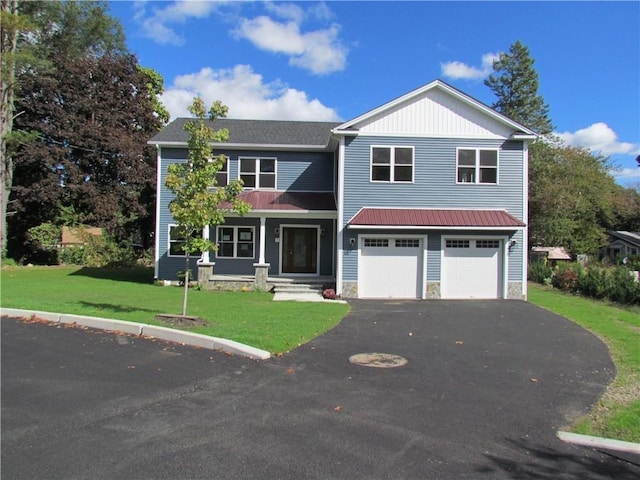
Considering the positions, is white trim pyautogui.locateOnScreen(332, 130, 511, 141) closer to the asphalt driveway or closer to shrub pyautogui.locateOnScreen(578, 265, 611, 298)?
shrub pyautogui.locateOnScreen(578, 265, 611, 298)

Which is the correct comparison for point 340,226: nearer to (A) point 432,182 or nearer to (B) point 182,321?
(A) point 432,182

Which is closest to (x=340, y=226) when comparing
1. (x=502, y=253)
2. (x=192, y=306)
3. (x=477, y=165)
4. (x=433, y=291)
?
(x=433, y=291)

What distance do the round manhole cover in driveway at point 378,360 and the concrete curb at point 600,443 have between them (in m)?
2.79

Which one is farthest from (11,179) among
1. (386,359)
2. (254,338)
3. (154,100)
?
(386,359)

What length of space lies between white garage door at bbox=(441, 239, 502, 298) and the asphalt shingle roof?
693 centimetres

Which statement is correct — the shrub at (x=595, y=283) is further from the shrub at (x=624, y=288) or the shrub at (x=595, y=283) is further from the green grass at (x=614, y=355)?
the green grass at (x=614, y=355)

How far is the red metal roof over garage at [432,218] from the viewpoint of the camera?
629 inches

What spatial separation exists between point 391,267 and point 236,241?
688 centimetres

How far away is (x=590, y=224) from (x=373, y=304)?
37224 mm

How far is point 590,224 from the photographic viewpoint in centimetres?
4297

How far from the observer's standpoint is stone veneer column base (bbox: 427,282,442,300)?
53.7 ft

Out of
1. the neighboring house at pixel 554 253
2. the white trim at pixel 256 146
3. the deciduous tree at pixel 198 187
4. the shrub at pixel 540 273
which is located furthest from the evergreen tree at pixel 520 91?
the deciduous tree at pixel 198 187

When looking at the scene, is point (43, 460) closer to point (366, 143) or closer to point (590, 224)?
point (366, 143)

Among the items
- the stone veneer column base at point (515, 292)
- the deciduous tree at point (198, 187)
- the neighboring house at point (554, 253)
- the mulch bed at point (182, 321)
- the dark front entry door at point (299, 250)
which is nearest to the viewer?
the mulch bed at point (182, 321)
